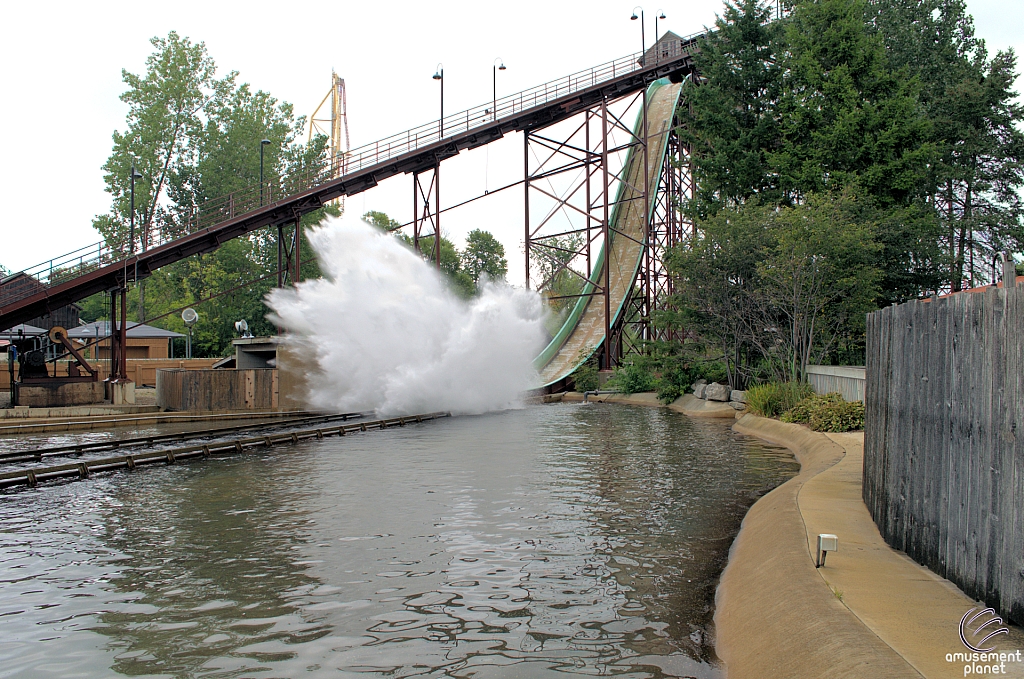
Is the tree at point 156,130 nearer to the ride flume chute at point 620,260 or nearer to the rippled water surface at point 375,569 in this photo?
the ride flume chute at point 620,260

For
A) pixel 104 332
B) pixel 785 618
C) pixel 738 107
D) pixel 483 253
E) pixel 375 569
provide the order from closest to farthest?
pixel 785 618 → pixel 375 569 → pixel 738 107 → pixel 104 332 → pixel 483 253

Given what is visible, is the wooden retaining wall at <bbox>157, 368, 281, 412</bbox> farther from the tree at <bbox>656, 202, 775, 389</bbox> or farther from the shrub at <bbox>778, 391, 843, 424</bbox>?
the shrub at <bbox>778, 391, 843, 424</bbox>

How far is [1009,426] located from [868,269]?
17.8 m

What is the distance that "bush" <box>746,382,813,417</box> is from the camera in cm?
1953

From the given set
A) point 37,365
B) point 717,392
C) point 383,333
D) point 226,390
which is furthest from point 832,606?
point 37,365

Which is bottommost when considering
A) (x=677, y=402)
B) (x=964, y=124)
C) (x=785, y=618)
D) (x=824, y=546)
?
(x=677, y=402)

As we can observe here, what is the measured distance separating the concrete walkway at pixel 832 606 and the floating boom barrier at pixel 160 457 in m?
11.1

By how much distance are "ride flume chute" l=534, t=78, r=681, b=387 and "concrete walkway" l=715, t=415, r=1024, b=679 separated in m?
26.9

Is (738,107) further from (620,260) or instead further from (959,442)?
(959,442)

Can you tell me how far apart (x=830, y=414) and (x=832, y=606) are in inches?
449

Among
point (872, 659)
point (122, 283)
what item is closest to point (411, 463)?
point (872, 659)

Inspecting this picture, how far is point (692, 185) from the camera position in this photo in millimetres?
43188

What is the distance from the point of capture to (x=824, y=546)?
5918mm

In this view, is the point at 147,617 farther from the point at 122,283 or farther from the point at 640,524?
the point at 122,283
